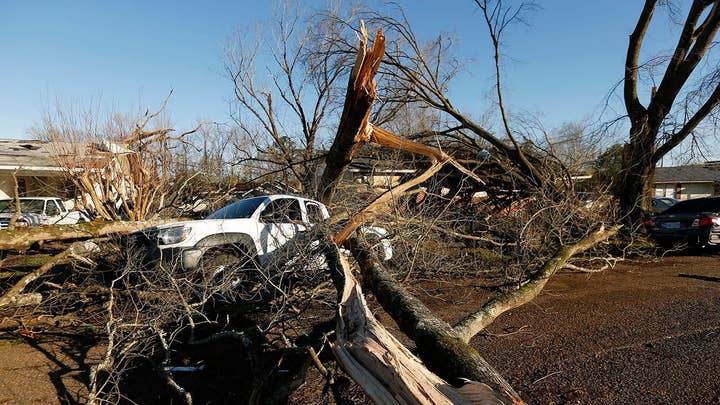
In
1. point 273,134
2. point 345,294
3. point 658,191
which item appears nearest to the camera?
point 345,294

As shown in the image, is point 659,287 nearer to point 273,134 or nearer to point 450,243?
point 450,243

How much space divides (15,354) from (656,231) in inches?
509

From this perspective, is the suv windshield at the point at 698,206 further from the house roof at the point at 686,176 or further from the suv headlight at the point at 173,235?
the house roof at the point at 686,176

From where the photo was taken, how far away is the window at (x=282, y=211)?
7.12m

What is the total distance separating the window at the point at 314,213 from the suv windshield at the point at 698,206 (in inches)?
380

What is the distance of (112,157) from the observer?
11305mm

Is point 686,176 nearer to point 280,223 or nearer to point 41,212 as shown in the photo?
point 280,223

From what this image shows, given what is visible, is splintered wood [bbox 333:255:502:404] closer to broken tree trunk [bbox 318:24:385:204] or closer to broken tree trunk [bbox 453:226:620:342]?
broken tree trunk [bbox 453:226:620:342]

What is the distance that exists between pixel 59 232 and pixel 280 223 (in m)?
2.91

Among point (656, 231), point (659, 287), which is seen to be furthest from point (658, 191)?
point (659, 287)

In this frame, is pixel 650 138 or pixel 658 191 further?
pixel 658 191

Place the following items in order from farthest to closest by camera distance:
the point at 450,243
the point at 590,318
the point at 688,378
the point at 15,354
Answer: the point at 450,243 < the point at 590,318 < the point at 15,354 < the point at 688,378

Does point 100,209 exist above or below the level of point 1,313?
above

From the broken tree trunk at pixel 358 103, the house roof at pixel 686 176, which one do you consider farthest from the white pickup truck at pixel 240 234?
the house roof at pixel 686 176
